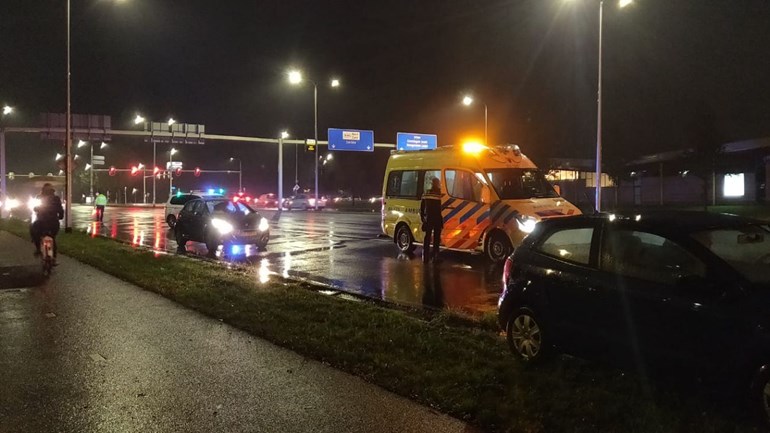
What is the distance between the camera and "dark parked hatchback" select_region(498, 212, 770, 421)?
13.7 feet

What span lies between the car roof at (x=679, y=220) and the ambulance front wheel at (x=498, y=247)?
723 cm

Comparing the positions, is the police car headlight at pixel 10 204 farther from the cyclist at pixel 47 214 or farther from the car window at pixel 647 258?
the car window at pixel 647 258

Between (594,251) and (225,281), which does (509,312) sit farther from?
(225,281)

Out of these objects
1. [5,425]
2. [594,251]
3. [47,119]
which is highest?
[47,119]

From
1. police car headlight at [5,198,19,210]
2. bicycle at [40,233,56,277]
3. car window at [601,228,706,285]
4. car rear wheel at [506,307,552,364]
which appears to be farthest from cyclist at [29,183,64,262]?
police car headlight at [5,198,19,210]

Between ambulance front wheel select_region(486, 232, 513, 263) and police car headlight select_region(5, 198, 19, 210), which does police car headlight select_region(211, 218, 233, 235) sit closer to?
ambulance front wheel select_region(486, 232, 513, 263)

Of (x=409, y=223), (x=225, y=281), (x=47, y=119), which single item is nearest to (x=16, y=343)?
(x=225, y=281)

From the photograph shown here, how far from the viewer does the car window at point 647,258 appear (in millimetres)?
4691

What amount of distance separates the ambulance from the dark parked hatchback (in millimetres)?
6675

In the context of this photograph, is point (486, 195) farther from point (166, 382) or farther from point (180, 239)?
point (180, 239)

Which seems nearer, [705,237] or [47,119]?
[705,237]

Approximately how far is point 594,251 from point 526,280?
74 centimetres

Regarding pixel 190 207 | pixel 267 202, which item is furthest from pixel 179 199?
pixel 267 202

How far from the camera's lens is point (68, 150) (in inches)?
885
